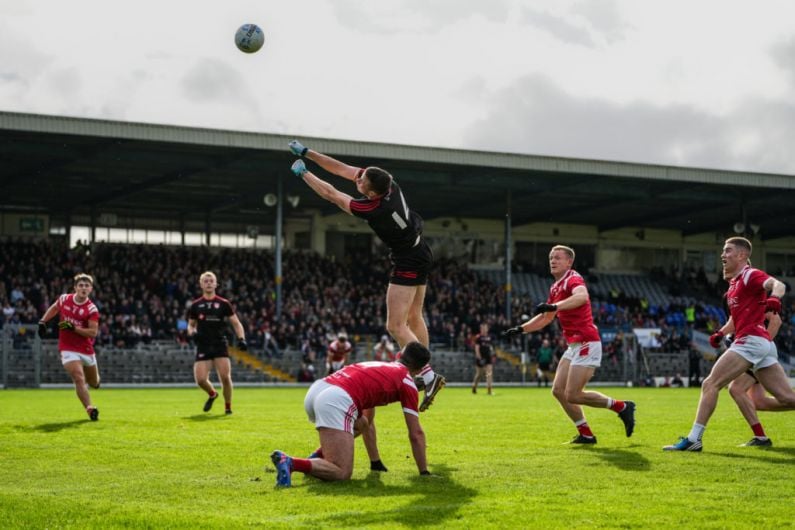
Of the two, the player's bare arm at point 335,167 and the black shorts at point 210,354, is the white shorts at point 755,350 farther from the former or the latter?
the black shorts at point 210,354

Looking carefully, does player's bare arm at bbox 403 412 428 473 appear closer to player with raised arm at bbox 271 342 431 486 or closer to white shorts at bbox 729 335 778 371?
player with raised arm at bbox 271 342 431 486

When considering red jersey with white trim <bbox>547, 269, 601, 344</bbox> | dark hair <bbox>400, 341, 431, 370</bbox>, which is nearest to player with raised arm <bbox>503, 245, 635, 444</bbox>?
red jersey with white trim <bbox>547, 269, 601, 344</bbox>

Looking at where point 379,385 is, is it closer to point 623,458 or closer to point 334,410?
point 334,410

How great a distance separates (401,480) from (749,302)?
4835 millimetres

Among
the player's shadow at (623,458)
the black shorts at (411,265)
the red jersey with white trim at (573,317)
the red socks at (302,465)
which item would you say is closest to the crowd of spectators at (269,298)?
the red jersey with white trim at (573,317)

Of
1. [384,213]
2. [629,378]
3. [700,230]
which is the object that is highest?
[700,230]

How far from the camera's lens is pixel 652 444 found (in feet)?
41.5

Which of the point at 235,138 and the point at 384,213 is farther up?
the point at 235,138

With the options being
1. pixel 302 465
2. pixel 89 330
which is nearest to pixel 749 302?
pixel 302 465

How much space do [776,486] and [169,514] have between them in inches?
191

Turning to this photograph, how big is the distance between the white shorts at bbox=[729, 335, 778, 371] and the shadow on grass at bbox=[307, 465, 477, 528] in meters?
3.79

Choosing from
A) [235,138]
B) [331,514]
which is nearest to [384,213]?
[331,514]

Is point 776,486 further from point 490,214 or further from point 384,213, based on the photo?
point 490,214

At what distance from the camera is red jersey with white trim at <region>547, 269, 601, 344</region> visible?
12.8 m
